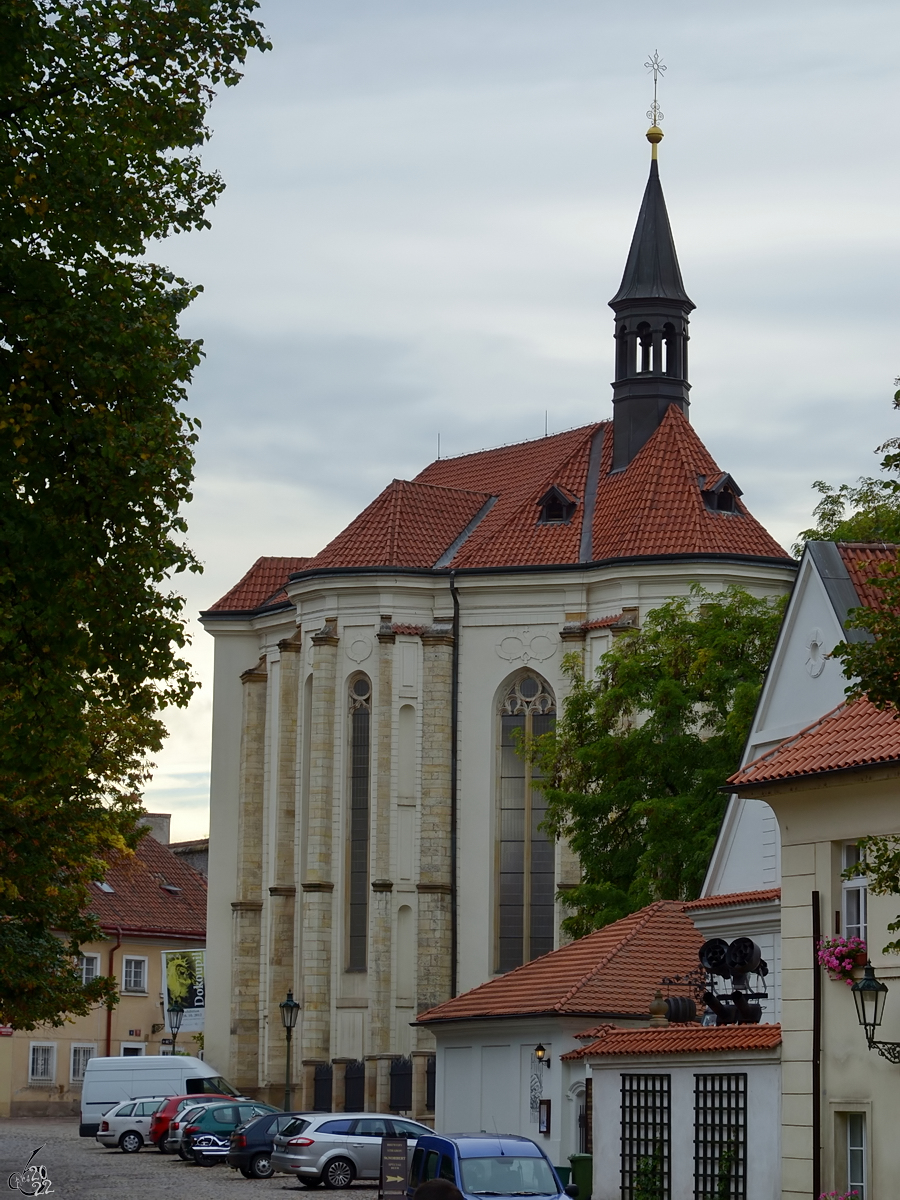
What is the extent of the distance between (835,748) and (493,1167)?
5330 mm

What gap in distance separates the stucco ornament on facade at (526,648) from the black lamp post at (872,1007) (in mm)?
34400

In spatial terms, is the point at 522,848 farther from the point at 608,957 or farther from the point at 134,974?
the point at 608,957

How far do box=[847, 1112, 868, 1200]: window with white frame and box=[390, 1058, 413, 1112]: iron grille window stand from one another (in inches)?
1220

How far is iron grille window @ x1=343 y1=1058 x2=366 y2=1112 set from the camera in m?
52.2

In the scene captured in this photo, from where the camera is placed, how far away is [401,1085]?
51.9m

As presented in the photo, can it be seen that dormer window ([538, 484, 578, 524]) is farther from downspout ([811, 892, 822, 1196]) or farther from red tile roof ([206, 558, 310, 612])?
downspout ([811, 892, 822, 1196])

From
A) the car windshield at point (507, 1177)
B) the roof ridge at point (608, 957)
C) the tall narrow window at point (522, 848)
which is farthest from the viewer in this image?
the tall narrow window at point (522, 848)

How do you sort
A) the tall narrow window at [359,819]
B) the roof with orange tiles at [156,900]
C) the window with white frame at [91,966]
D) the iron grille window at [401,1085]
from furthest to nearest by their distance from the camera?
1. the roof with orange tiles at [156,900]
2. the window with white frame at [91,966]
3. the tall narrow window at [359,819]
4. the iron grille window at [401,1085]

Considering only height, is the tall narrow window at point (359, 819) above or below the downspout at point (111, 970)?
above

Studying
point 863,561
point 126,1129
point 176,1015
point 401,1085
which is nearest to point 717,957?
point 863,561

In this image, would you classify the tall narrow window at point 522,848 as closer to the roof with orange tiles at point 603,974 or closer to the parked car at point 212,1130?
the parked car at point 212,1130

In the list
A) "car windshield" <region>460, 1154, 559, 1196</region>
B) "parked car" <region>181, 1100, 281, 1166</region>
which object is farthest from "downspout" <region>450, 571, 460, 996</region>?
"car windshield" <region>460, 1154, 559, 1196</region>

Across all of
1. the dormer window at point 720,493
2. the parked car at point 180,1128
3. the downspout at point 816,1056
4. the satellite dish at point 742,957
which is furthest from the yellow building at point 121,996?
the downspout at point 816,1056

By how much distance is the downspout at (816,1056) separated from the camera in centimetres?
2134
